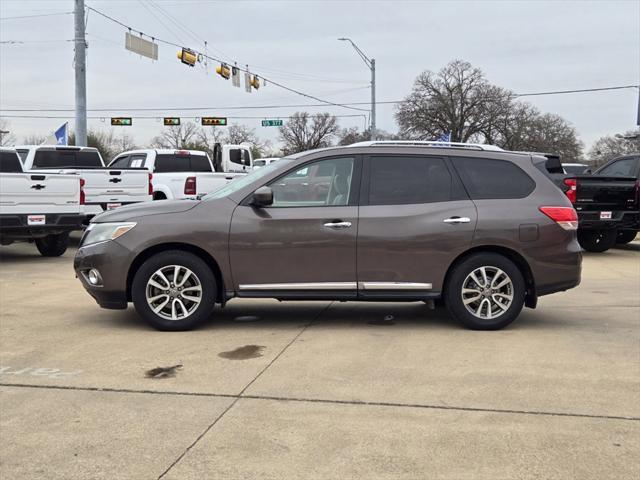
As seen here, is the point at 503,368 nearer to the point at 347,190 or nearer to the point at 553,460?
the point at 553,460

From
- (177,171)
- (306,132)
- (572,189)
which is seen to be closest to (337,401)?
(572,189)

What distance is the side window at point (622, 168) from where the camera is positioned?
13617 mm

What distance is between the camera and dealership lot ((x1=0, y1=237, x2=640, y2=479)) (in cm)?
349

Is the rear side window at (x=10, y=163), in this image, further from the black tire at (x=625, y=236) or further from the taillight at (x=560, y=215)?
the black tire at (x=625, y=236)

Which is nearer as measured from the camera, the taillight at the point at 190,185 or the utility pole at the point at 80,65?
the taillight at the point at 190,185

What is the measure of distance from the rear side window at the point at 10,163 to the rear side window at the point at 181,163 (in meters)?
4.18

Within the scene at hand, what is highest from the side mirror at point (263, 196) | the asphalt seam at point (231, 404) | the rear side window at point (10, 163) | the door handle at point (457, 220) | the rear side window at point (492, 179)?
the rear side window at point (10, 163)

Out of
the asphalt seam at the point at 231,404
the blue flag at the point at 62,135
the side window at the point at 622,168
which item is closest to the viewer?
the asphalt seam at the point at 231,404

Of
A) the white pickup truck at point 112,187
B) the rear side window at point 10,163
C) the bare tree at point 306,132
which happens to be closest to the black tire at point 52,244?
the white pickup truck at point 112,187

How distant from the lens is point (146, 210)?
6.35m

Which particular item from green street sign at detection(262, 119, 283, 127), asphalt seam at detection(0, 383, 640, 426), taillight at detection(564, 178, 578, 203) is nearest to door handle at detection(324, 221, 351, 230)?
asphalt seam at detection(0, 383, 640, 426)

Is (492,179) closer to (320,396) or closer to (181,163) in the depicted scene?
(320,396)

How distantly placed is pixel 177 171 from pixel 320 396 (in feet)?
42.5

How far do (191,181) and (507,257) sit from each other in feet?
28.4
